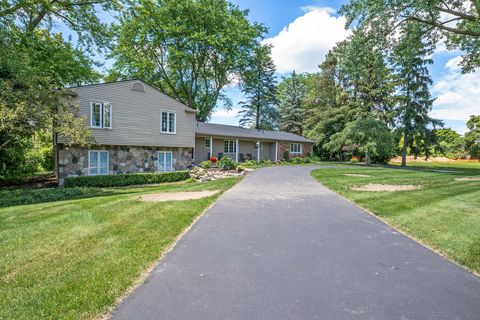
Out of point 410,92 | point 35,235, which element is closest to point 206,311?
point 35,235

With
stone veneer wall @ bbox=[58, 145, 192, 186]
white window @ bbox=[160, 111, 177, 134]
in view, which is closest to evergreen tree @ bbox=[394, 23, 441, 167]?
stone veneer wall @ bbox=[58, 145, 192, 186]

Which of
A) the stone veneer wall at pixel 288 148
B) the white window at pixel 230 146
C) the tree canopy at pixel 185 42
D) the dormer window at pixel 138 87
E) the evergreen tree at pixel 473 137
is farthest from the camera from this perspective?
the evergreen tree at pixel 473 137

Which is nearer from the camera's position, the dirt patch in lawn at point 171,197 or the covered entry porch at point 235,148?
the dirt patch in lawn at point 171,197

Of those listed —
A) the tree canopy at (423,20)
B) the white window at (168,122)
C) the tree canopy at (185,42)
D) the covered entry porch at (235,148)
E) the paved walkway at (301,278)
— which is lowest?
the paved walkway at (301,278)

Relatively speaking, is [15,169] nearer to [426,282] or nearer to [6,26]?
[6,26]

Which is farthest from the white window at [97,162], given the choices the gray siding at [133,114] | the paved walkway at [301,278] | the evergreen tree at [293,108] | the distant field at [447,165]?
the distant field at [447,165]

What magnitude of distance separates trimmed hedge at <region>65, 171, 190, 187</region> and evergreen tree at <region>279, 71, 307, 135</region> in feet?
89.9

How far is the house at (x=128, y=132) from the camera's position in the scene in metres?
14.1

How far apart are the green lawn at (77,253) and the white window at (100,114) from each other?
8.96m

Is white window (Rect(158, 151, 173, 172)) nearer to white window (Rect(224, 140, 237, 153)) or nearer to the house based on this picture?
the house

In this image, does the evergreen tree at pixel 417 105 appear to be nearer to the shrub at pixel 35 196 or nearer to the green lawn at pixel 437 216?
the green lawn at pixel 437 216

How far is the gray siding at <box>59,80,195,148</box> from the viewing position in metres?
14.5

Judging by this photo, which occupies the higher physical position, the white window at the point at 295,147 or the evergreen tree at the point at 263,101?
the evergreen tree at the point at 263,101

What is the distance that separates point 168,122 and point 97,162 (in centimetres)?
528
